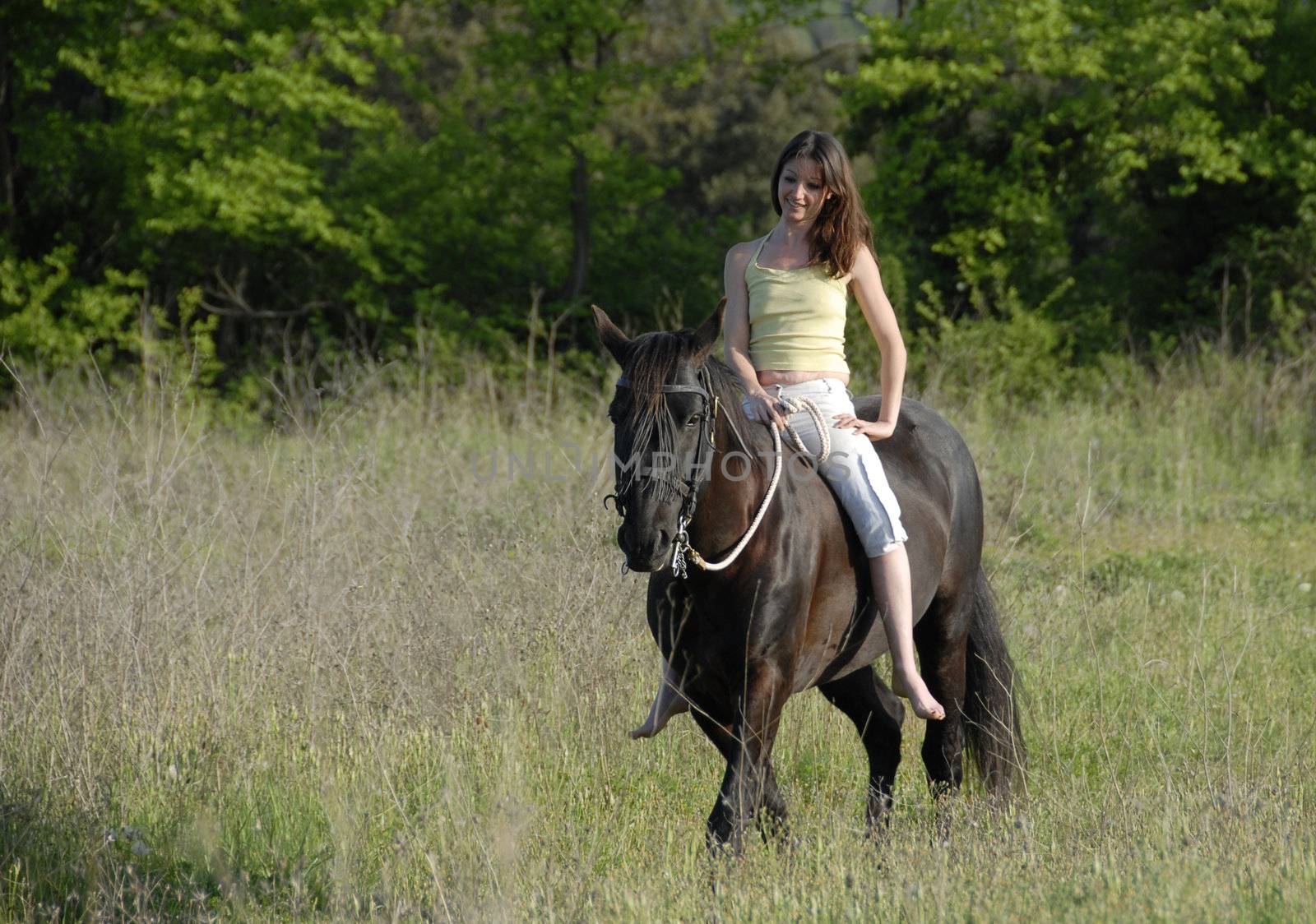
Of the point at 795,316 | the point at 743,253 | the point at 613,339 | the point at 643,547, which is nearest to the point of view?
the point at 643,547

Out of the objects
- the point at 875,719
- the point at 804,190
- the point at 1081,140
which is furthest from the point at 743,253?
the point at 1081,140

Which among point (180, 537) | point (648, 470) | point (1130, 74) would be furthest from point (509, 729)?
point (1130, 74)

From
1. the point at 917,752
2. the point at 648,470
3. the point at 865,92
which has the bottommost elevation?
the point at 917,752

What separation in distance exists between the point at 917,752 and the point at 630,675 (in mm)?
1276

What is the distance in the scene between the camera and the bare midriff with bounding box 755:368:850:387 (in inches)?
170

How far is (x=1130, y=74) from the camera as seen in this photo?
1698 cm

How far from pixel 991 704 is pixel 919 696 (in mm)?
961

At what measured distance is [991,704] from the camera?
16.7 feet

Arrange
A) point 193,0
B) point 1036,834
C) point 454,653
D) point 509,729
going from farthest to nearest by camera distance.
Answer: point 193,0
point 454,653
point 509,729
point 1036,834

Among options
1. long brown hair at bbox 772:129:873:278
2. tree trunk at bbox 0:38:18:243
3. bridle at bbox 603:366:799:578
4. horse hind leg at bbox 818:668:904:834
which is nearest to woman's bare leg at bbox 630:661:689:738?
bridle at bbox 603:366:799:578

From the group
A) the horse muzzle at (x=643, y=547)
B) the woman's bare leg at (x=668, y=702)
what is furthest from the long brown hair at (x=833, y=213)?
the woman's bare leg at (x=668, y=702)

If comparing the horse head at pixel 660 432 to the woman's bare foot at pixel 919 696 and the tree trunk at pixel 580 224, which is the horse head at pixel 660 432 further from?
the tree trunk at pixel 580 224

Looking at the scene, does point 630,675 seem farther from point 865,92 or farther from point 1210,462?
point 865,92

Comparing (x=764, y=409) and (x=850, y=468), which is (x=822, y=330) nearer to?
(x=764, y=409)
